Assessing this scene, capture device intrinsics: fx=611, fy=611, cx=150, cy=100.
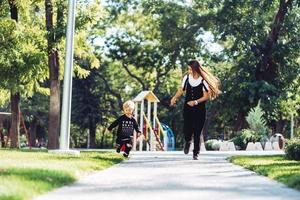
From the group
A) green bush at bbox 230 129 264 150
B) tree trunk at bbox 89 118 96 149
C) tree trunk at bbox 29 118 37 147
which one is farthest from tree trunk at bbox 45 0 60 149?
tree trunk at bbox 29 118 37 147

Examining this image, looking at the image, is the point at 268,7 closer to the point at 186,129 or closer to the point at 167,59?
the point at 167,59

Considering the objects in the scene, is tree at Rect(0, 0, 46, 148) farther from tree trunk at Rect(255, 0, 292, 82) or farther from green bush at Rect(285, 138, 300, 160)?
tree trunk at Rect(255, 0, 292, 82)

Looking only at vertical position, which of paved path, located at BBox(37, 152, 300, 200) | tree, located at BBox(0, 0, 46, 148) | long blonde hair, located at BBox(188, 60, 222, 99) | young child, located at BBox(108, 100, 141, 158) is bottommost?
paved path, located at BBox(37, 152, 300, 200)

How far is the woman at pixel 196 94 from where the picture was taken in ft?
39.2

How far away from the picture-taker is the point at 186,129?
1233 cm

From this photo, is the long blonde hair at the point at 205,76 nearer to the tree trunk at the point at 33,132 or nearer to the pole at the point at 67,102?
the pole at the point at 67,102

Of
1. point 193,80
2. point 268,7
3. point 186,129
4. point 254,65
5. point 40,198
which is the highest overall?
point 268,7

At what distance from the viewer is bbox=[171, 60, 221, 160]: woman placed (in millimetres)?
11953

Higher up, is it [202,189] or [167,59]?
[167,59]

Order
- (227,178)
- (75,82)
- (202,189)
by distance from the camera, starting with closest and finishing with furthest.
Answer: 1. (202,189)
2. (227,178)
3. (75,82)

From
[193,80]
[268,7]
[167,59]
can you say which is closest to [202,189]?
[193,80]

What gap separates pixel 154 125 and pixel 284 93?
1046cm

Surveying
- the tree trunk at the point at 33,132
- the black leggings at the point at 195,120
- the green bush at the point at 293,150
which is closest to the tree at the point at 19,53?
the black leggings at the point at 195,120

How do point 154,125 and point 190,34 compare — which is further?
point 190,34
